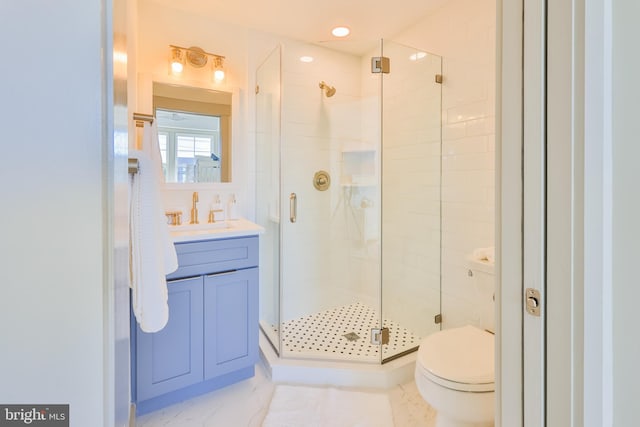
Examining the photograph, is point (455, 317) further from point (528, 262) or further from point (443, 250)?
point (528, 262)

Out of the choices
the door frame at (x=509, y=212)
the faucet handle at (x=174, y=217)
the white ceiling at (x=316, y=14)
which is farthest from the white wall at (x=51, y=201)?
the white ceiling at (x=316, y=14)

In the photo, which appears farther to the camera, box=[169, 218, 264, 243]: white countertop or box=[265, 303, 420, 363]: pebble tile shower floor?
box=[265, 303, 420, 363]: pebble tile shower floor

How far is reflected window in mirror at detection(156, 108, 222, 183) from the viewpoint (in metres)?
2.08

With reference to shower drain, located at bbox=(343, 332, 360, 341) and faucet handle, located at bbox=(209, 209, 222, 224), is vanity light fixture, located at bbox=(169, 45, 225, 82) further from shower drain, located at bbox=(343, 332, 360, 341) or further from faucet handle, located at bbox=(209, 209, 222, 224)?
shower drain, located at bbox=(343, 332, 360, 341)

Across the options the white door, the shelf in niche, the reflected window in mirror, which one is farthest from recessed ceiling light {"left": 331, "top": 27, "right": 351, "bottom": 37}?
the white door

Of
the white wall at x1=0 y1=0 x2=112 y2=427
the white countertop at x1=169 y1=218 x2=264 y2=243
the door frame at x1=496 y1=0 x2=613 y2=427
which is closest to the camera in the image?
the white wall at x1=0 y1=0 x2=112 y2=427

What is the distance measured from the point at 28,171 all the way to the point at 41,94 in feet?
0.30

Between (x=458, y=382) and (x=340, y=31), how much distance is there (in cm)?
244

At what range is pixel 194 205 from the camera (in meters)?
Result: 2.13

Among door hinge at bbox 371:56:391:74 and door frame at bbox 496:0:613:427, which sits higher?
door hinge at bbox 371:56:391:74

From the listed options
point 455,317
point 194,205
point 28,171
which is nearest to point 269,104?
point 194,205

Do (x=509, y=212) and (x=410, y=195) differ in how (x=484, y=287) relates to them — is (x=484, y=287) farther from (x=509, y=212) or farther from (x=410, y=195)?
(x=509, y=212)

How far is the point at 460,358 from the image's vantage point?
1.32 meters

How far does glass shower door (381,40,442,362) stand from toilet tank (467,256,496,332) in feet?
1.11
